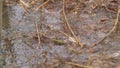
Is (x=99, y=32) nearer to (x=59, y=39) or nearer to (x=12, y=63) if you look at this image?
(x=59, y=39)

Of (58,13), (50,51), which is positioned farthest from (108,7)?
(50,51)

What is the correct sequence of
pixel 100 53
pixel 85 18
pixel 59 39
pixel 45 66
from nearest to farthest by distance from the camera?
1. pixel 45 66
2. pixel 100 53
3. pixel 59 39
4. pixel 85 18

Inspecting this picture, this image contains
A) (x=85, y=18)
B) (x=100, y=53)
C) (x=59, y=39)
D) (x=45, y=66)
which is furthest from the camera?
(x=85, y=18)

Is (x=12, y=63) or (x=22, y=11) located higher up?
(x=22, y=11)

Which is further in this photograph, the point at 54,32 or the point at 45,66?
the point at 54,32

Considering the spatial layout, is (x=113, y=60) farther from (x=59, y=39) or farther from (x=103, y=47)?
(x=59, y=39)

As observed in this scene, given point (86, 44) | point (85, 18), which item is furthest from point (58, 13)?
point (86, 44)
